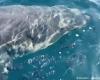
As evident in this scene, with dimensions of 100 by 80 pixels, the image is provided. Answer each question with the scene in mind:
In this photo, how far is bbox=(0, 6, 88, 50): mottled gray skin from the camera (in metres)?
8.91

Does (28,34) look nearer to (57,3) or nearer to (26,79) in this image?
(26,79)

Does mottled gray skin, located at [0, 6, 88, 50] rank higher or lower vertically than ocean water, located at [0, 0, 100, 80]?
higher

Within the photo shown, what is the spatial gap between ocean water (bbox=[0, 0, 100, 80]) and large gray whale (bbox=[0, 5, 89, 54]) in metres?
0.18

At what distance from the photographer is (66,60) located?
9.37m

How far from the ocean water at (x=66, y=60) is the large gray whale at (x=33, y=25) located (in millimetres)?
178

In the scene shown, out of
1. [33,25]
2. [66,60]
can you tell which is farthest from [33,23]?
[66,60]

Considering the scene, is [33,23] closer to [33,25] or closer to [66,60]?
[33,25]

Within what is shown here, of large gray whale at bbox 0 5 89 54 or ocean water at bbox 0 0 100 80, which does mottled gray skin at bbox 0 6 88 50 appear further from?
ocean water at bbox 0 0 100 80

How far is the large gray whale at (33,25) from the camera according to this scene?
29.2 feet

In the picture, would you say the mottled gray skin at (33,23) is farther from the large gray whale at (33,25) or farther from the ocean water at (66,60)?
the ocean water at (66,60)

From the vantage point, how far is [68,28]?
33.2ft

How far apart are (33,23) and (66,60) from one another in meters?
1.11

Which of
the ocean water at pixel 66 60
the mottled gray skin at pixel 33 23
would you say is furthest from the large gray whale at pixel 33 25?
the ocean water at pixel 66 60

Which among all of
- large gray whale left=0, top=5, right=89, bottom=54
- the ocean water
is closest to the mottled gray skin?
large gray whale left=0, top=5, right=89, bottom=54
